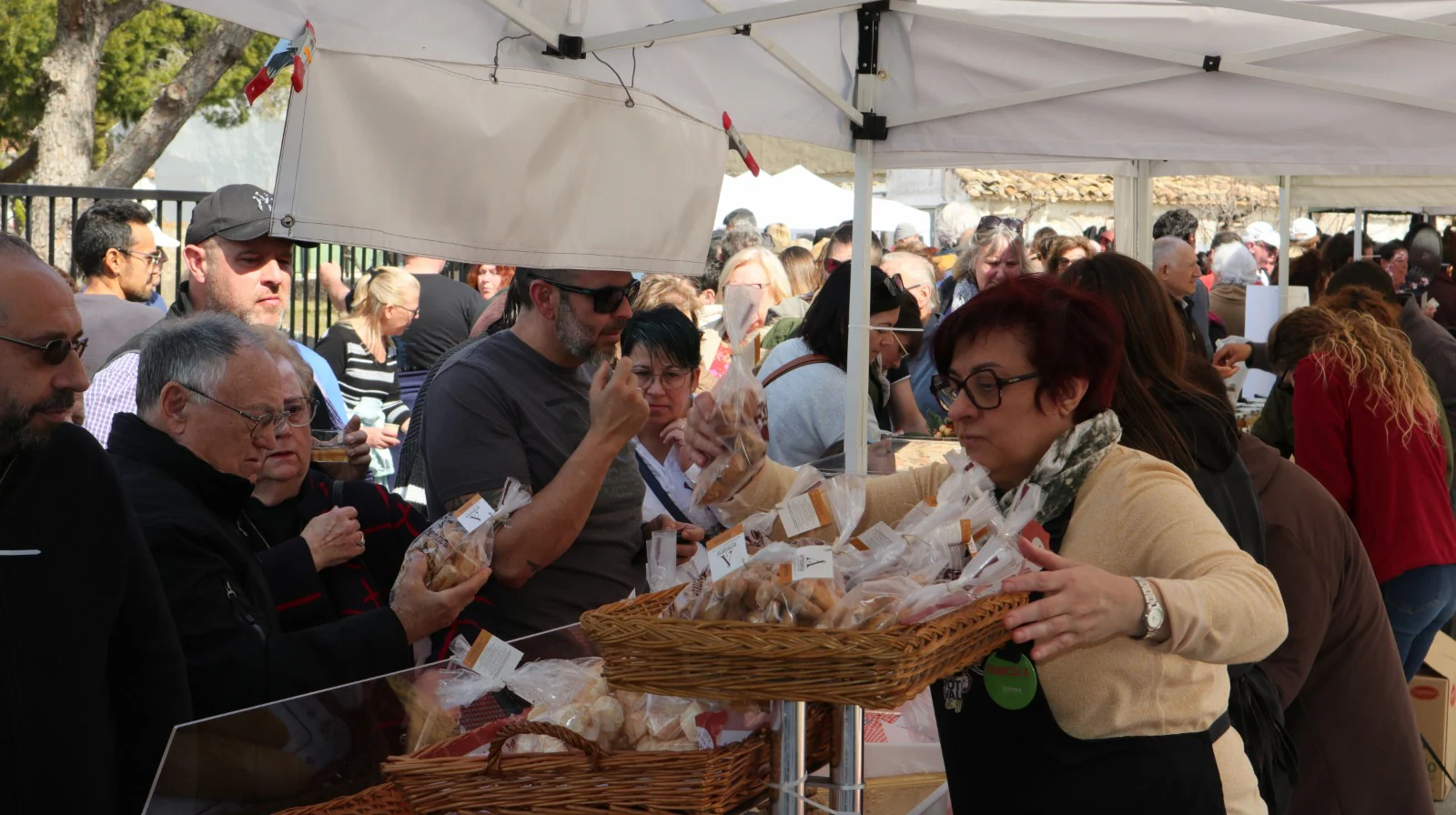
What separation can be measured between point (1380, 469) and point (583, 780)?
150 inches

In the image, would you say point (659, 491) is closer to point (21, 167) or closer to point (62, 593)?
point (62, 593)

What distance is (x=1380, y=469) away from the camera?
460 centimetres

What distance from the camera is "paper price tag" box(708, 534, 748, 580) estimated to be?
5.64 feet

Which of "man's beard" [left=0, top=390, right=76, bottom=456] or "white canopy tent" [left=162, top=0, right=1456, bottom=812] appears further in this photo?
"white canopy tent" [left=162, top=0, right=1456, bottom=812]

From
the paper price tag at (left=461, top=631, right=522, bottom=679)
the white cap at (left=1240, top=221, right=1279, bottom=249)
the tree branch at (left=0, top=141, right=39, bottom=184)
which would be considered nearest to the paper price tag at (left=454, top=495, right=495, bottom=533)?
the paper price tag at (left=461, top=631, right=522, bottom=679)

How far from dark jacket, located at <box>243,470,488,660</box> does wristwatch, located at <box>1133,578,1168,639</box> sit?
4.61 ft

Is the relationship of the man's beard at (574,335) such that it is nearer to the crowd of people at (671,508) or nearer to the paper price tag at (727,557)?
the crowd of people at (671,508)

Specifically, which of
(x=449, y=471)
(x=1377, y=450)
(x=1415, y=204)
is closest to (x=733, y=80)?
(x=449, y=471)

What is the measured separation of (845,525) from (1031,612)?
33 cm

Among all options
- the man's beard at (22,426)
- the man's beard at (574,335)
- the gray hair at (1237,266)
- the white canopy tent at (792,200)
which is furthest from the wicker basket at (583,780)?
the white canopy tent at (792,200)

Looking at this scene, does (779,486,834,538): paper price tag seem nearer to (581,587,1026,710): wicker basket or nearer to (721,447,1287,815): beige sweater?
(581,587,1026,710): wicker basket

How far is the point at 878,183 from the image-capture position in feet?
77.7

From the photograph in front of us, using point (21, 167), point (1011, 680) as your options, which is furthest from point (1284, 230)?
point (21, 167)

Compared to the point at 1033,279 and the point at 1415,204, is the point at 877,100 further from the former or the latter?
the point at 1415,204
